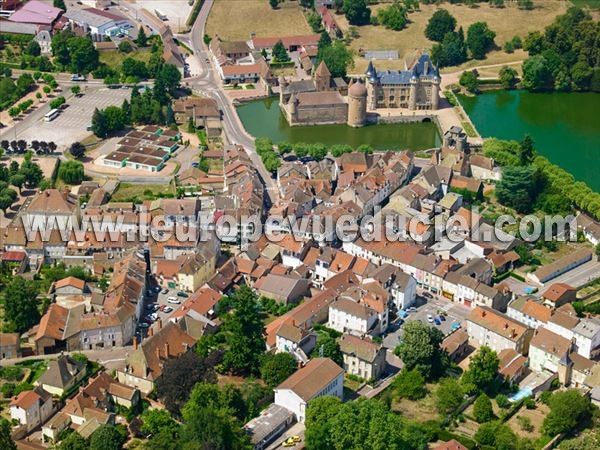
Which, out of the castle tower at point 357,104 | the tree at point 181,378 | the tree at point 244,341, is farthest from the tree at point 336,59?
the tree at point 181,378

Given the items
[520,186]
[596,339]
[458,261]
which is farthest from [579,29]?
[596,339]

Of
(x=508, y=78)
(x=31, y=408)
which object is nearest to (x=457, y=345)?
(x=31, y=408)

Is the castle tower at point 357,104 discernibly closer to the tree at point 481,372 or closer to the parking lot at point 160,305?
the parking lot at point 160,305

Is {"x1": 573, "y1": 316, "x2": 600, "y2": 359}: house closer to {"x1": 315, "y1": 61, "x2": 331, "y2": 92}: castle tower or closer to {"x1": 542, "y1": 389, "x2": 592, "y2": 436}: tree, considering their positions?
{"x1": 542, "y1": 389, "x2": 592, "y2": 436}: tree

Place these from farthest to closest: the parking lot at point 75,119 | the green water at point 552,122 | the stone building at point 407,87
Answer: the stone building at point 407,87 < the green water at point 552,122 < the parking lot at point 75,119

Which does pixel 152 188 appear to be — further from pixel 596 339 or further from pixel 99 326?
pixel 596 339

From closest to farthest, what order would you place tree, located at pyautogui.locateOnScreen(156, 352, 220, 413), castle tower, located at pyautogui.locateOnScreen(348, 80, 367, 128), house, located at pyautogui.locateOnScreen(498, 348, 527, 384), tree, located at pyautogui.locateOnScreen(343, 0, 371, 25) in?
tree, located at pyautogui.locateOnScreen(156, 352, 220, 413)
house, located at pyautogui.locateOnScreen(498, 348, 527, 384)
castle tower, located at pyautogui.locateOnScreen(348, 80, 367, 128)
tree, located at pyautogui.locateOnScreen(343, 0, 371, 25)

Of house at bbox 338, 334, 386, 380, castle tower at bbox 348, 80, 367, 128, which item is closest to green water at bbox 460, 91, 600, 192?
castle tower at bbox 348, 80, 367, 128
